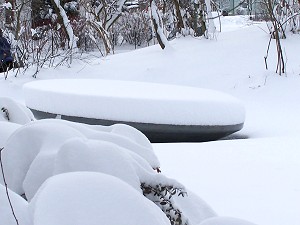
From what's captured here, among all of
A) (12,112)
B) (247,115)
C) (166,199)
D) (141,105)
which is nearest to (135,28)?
(247,115)

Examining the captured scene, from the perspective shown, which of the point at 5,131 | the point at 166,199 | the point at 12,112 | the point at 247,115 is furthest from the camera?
the point at 247,115

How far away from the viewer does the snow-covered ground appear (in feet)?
9.83

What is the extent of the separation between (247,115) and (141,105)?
2.18 m

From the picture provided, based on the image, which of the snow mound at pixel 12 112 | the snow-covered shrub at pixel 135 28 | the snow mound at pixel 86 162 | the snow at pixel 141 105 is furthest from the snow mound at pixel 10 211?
the snow-covered shrub at pixel 135 28

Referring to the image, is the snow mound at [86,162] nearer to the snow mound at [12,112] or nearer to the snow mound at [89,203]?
the snow mound at [89,203]

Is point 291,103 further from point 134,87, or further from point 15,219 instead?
point 15,219

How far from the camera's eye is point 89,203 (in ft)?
3.37

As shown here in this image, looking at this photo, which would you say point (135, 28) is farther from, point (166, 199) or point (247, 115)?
point (166, 199)

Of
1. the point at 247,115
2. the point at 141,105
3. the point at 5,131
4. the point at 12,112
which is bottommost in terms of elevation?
the point at 247,115

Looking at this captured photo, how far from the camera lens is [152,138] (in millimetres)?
5547

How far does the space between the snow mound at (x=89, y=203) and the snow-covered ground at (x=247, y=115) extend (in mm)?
1609

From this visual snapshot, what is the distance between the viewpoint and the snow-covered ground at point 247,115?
9.83 ft

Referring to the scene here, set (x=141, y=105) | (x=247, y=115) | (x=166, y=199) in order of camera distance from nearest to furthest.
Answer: (x=166, y=199)
(x=141, y=105)
(x=247, y=115)

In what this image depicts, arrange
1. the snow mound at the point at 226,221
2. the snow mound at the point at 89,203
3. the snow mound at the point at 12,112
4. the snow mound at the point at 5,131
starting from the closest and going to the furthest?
the snow mound at the point at 89,203
the snow mound at the point at 226,221
the snow mound at the point at 5,131
the snow mound at the point at 12,112
